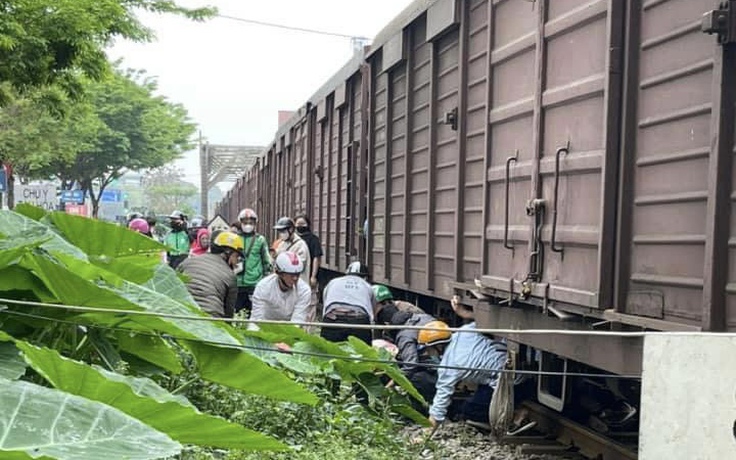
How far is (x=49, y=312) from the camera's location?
333cm

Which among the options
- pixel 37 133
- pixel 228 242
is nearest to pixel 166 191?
pixel 37 133

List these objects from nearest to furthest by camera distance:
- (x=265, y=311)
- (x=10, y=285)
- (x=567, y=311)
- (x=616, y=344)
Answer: (x=10, y=285), (x=616, y=344), (x=567, y=311), (x=265, y=311)

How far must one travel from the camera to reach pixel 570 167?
4.71m

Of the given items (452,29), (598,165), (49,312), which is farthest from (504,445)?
(49,312)

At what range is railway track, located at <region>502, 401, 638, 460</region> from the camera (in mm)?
5445

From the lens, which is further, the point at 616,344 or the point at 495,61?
the point at 495,61

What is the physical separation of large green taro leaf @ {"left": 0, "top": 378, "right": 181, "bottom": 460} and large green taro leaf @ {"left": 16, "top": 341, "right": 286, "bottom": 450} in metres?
0.18

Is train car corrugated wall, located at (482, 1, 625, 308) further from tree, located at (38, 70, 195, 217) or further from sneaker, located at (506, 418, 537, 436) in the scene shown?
tree, located at (38, 70, 195, 217)

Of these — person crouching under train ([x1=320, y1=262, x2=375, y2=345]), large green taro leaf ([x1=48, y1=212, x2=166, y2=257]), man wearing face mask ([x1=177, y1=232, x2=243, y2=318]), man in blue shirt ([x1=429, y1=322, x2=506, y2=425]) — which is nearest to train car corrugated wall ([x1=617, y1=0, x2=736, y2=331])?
man in blue shirt ([x1=429, y1=322, x2=506, y2=425])

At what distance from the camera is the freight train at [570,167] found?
12.3 ft

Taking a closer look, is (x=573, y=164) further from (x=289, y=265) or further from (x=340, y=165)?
(x=340, y=165)

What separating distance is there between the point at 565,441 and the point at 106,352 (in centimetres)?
364

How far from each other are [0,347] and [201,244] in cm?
805

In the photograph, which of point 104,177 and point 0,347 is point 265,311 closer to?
point 0,347
